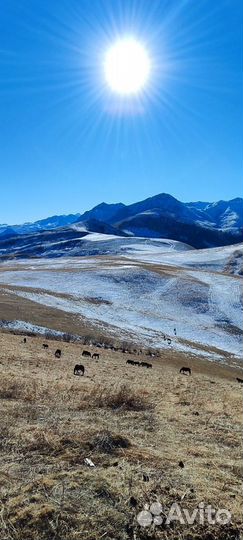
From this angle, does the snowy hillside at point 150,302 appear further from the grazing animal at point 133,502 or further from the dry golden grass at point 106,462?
the grazing animal at point 133,502

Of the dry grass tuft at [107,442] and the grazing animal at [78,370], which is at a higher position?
the dry grass tuft at [107,442]

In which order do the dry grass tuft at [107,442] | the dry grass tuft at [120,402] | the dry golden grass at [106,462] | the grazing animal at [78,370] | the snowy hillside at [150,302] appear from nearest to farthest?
1. the dry golden grass at [106,462]
2. the dry grass tuft at [107,442]
3. the dry grass tuft at [120,402]
4. the grazing animal at [78,370]
5. the snowy hillside at [150,302]

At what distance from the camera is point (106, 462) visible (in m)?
7.53

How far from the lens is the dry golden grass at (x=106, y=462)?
562 centimetres

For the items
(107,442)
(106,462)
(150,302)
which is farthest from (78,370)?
(150,302)

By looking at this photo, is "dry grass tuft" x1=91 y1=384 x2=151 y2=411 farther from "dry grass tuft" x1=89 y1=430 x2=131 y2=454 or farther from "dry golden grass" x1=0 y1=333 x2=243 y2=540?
"dry grass tuft" x1=89 y1=430 x2=131 y2=454

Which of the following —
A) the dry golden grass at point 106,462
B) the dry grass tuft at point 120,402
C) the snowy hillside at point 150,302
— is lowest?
the snowy hillside at point 150,302

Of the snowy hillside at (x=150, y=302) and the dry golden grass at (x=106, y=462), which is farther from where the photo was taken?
the snowy hillside at (x=150, y=302)

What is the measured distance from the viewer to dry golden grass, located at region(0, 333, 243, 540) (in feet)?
18.5

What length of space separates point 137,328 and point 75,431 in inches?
2213

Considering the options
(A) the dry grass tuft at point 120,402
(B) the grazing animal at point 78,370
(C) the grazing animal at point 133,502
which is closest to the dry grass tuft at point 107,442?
(C) the grazing animal at point 133,502

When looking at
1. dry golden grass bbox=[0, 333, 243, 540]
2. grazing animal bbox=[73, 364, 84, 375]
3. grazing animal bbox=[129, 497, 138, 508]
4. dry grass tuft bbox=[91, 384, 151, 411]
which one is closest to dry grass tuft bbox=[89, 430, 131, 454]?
dry golden grass bbox=[0, 333, 243, 540]

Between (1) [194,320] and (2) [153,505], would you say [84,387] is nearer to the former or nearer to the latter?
(2) [153,505]

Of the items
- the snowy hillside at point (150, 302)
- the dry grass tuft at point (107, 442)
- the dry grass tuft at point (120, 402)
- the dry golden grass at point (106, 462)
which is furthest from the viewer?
the snowy hillside at point (150, 302)
